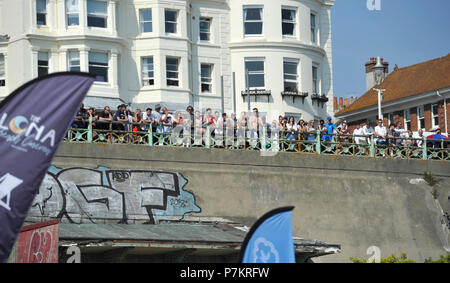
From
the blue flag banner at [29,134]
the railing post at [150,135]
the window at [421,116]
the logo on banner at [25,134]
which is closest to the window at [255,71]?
the window at [421,116]

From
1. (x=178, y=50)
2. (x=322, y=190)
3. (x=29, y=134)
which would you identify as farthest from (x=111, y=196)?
(x=178, y=50)

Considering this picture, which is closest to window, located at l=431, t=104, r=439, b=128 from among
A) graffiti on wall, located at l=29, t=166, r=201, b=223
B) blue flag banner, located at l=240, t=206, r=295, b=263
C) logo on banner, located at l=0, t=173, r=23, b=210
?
graffiti on wall, located at l=29, t=166, r=201, b=223

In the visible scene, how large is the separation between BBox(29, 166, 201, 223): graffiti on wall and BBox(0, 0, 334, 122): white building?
47.4 ft

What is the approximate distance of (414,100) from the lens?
5241cm

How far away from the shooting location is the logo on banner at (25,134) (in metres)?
10.5

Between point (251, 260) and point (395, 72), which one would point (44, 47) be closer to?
point (395, 72)

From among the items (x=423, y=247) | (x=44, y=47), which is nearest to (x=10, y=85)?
(x=44, y=47)

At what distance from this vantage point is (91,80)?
10.9 meters

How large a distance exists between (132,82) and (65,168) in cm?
1789

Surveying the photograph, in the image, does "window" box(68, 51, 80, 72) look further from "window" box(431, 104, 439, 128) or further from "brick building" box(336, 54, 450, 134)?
"window" box(431, 104, 439, 128)

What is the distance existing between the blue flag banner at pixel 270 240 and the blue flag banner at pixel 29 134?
8.92 feet

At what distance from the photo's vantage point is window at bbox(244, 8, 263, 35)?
47031 mm

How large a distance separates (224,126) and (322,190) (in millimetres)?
3948

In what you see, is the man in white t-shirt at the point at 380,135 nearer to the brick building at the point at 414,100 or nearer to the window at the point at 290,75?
the window at the point at 290,75
